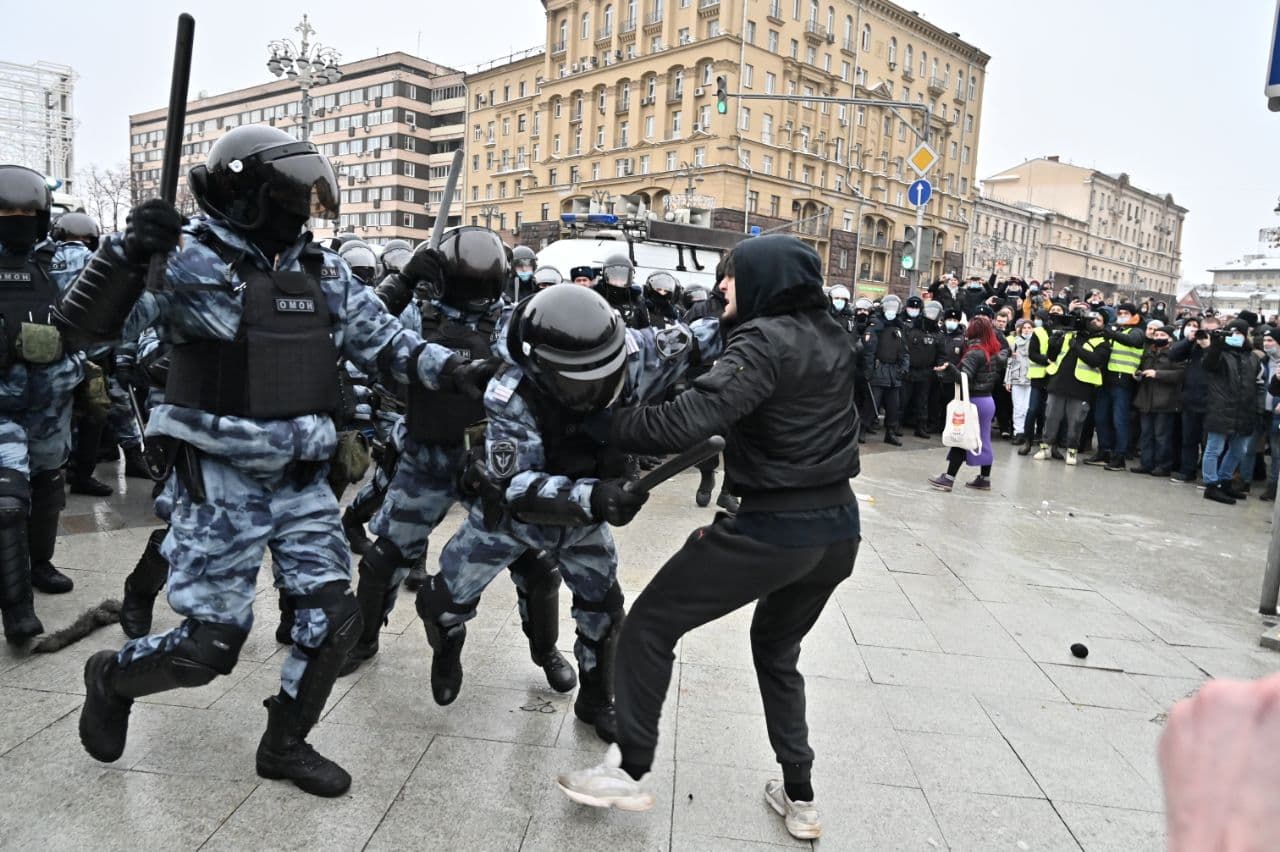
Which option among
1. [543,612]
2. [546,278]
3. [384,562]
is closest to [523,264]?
[546,278]

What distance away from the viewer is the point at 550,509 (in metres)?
2.77

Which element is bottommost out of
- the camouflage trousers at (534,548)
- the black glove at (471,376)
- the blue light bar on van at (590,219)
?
the camouflage trousers at (534,548)

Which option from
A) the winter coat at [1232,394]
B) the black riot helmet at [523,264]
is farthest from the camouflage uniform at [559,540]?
the winter coat at [1232,394]

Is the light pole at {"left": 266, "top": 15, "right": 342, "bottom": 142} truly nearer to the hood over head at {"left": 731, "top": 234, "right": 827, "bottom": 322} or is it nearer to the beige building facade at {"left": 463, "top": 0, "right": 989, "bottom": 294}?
the hood over head at {"left": 731, "top": 234, "right": 827, "bottom": 322}

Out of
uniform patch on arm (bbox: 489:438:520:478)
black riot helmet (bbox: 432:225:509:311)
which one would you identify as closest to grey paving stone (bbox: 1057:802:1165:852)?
uniform patch on arm (bbox: 489:438:520:478)

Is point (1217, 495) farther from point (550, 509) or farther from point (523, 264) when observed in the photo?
point (550, 509)

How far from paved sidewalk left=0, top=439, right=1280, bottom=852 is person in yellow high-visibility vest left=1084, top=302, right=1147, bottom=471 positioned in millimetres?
6118

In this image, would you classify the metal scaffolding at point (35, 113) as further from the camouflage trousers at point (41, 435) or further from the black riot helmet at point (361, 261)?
the camouflage trousers at point (41, 435)

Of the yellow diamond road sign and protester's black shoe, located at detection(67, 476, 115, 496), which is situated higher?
the yellow diamond road sign

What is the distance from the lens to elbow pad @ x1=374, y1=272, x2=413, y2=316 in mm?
3812

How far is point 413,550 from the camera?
3.87 metres

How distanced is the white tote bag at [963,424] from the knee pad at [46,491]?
750 centimetres

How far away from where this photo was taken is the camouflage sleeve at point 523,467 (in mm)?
2762

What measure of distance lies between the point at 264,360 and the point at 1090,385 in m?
11.5
